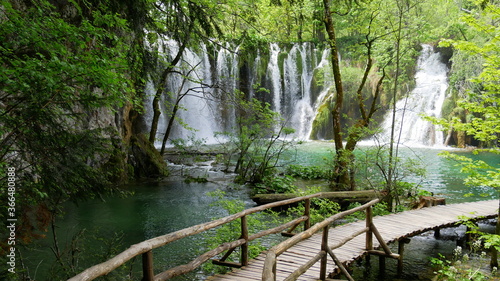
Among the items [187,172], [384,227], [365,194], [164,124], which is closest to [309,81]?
[164,124]

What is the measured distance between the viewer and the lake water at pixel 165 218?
6863 mm

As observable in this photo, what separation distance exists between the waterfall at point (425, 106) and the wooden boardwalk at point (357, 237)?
1597 cm

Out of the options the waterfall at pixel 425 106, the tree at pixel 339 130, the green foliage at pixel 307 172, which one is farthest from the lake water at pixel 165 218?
the waterfall at pixel 425 106

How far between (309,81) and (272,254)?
2726cm

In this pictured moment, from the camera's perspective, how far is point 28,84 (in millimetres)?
3564

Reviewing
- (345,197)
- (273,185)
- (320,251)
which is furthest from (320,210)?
(320,251)

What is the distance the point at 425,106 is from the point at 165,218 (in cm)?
2384

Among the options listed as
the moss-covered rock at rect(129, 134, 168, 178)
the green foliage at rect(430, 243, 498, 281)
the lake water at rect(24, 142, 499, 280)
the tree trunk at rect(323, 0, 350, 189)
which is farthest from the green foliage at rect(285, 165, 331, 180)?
the green foliage at rect(430, 243, 498, 281)

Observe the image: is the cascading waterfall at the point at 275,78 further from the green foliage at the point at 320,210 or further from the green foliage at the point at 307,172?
the green foliage at the point at 320,210

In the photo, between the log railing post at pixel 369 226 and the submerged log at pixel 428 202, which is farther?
the submerged log at pixel 428 202

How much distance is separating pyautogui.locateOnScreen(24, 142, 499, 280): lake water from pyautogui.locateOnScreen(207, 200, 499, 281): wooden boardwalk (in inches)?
23.1

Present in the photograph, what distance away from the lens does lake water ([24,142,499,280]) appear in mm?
6863

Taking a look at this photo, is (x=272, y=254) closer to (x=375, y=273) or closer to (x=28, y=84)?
(x=28, y=84)

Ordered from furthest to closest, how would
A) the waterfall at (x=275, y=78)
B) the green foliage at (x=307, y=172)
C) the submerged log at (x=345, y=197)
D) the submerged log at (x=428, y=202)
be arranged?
the waterfall at (x=275, y=78), the green foliage at (x=307, y=172), the submerged log at (x=345, y=197), the submerged log at (x=428, y=202)
